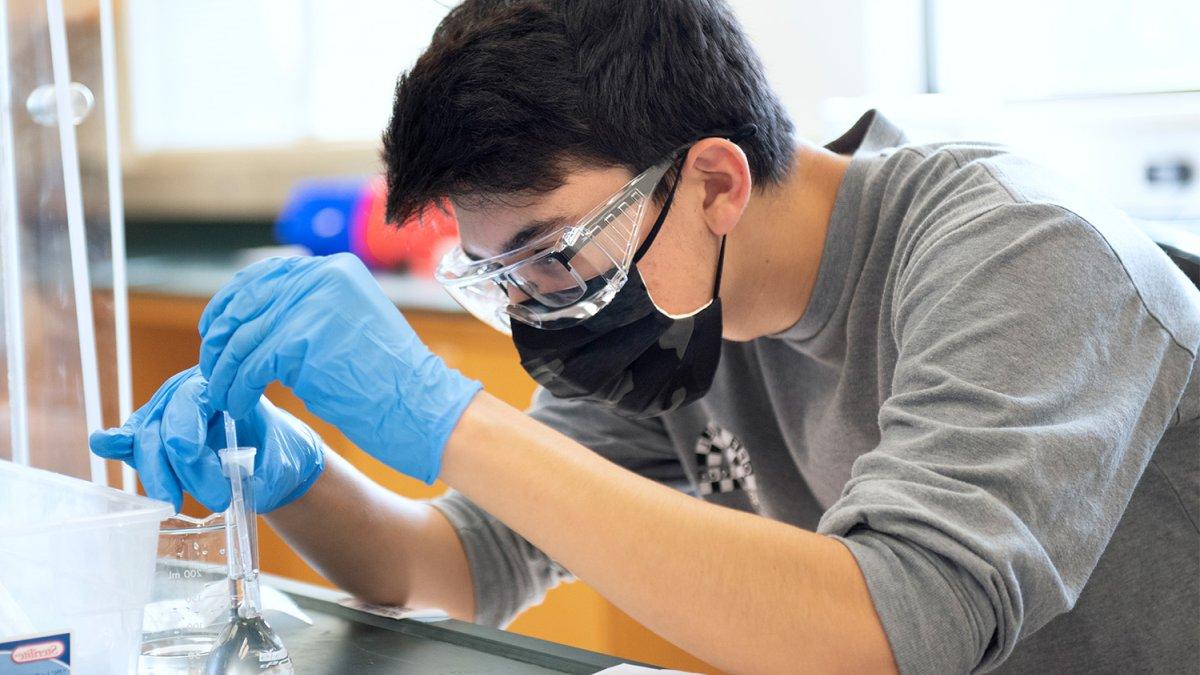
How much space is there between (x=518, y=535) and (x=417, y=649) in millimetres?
321

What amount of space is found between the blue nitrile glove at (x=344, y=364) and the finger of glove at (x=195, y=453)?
0.21 ft

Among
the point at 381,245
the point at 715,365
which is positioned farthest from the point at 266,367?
the point at 381,245

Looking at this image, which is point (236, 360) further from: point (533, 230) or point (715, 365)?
point (715, 365)

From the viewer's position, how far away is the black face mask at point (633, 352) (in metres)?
1.16

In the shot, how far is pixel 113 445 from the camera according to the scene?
3.49 feet

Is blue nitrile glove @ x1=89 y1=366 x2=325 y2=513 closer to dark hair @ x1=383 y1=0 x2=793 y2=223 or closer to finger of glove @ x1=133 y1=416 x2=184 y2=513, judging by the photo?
finger of glove @ x1=133 y1=416 x2=184 y2=513

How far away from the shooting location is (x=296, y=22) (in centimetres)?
341

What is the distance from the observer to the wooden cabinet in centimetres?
216

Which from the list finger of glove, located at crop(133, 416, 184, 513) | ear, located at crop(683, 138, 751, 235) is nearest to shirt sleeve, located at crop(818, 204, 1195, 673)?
ear, located at crop(683, 138, 751, 235)

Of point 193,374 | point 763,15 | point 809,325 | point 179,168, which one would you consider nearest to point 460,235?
point 193,374

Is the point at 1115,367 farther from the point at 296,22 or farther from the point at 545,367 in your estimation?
the point at 296,22

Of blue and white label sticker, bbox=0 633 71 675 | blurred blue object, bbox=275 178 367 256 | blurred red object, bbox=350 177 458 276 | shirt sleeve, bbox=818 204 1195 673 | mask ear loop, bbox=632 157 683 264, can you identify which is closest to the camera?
blue and white label sticker, bbox=0 633 71 675

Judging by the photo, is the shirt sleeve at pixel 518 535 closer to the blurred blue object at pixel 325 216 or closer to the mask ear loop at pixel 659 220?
the mask ear loop at pixel 659 220

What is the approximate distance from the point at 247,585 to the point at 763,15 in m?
1.68
